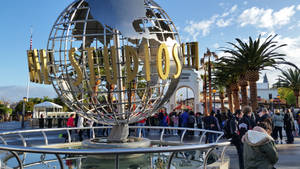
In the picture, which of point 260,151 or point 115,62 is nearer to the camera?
point 260,151

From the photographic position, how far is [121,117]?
19.7 ft

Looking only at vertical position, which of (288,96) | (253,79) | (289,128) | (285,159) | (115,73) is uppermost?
(253,79)

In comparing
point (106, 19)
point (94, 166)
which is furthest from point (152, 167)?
point (106, 19)

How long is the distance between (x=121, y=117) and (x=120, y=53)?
160cm

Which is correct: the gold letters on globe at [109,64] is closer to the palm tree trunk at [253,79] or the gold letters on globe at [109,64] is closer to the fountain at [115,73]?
the fountain at [115,73]

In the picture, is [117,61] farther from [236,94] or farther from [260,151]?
[236,94]

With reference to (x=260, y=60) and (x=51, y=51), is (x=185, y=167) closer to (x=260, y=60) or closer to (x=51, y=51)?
(x=51, y=51)

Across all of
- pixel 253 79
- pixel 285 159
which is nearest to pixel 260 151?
pixel 285 159

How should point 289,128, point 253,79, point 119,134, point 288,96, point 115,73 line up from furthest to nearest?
point 288,96
point 253,79
point 289,128
point 119,134
point 115,73

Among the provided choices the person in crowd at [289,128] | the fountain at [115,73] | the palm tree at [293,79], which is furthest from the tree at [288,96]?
the fountain at [115,73]

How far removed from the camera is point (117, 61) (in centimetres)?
573

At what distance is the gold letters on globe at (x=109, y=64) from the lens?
4.84 m

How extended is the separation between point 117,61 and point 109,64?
73 centimetres

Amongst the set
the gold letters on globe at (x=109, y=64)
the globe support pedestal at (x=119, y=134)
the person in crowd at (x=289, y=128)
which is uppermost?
the gold letters on globe at (x=109, y=64)
